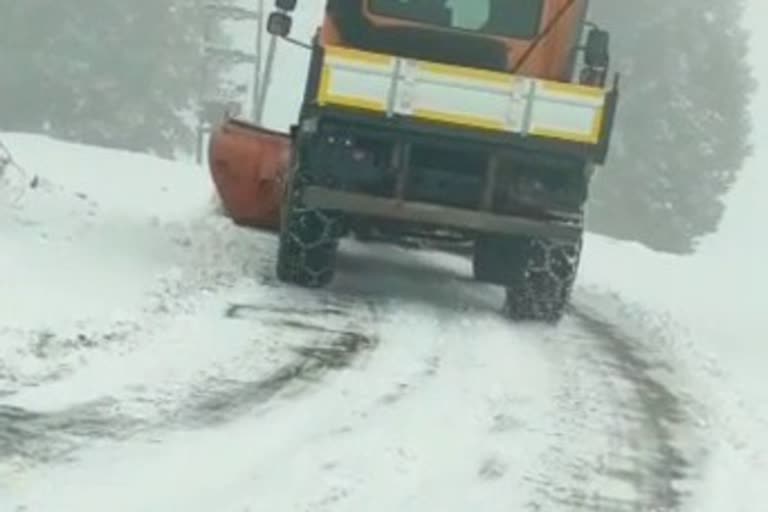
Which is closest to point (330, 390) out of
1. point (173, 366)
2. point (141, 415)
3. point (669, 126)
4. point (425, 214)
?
point (173, 366)

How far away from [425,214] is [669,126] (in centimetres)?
3158

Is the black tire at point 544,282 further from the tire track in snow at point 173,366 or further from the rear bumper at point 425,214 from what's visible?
the tire track in snow at point 173,366

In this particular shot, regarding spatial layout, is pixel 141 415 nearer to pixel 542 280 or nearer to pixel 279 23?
pixel 542 280

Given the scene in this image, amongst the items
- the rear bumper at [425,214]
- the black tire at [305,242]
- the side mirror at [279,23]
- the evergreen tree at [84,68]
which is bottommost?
the evergreen tree at [84,68]

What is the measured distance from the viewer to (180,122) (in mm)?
50469

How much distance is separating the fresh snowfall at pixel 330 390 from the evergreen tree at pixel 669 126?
1101 inches

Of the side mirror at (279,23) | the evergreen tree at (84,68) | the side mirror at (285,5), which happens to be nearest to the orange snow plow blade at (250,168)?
the side mirror at (279,23)

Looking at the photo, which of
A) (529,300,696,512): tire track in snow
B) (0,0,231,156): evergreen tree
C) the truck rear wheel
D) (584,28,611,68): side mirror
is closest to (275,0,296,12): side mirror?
(584,28,611,68): side mirror

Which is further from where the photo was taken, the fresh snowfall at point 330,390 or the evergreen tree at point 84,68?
the evergreen tree at point 84,68

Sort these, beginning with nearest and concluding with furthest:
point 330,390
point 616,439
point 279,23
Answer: point 616,439 < point 330,390 < point 279,23

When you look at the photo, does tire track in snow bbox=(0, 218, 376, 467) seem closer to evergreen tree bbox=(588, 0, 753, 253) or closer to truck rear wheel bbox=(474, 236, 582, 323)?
truck rear wheel bbox=(474, 236, 582, 323)

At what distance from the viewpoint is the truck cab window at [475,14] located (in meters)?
12.6

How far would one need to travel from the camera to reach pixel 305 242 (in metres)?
12.0

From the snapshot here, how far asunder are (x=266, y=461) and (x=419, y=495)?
639 millimetres
